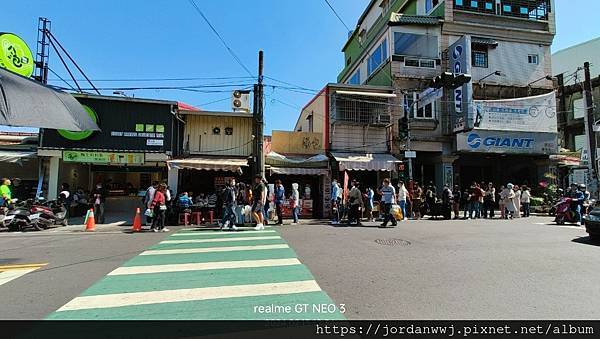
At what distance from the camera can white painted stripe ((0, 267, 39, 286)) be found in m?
5.71

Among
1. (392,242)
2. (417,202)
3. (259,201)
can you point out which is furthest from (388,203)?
(259,201)

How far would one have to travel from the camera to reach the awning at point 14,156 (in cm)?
1480

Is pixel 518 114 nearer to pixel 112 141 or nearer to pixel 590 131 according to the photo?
pixel 590 131

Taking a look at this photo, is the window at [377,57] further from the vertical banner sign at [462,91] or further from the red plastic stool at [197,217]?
the red plastic stool at [197,217]

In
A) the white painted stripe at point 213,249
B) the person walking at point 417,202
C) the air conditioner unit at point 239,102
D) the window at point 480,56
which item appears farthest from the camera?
the window at point 480,56

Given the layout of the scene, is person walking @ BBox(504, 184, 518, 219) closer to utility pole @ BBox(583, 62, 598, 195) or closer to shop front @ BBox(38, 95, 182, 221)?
utility pole @ BBox(583, 62, 598, 195)

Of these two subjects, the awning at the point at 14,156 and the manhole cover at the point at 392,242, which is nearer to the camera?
the manhole cover at the point at 392,242

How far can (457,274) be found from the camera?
595cm

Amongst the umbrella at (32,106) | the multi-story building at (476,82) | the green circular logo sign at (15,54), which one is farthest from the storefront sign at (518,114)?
the green circular logo sign at (15,54)

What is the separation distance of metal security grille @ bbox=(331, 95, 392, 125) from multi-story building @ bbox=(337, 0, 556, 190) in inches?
33.2

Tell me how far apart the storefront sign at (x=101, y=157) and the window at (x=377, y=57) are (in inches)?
617

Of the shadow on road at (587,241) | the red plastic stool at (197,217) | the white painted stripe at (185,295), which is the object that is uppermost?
the red plastic stool at (197,217)

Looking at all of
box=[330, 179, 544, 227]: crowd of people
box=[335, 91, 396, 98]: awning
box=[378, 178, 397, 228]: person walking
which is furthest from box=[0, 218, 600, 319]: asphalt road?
box=[335, 91, 396, 98]: awning

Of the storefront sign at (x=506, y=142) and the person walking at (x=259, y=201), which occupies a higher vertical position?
the storefront sign at (x=506, y=142)
